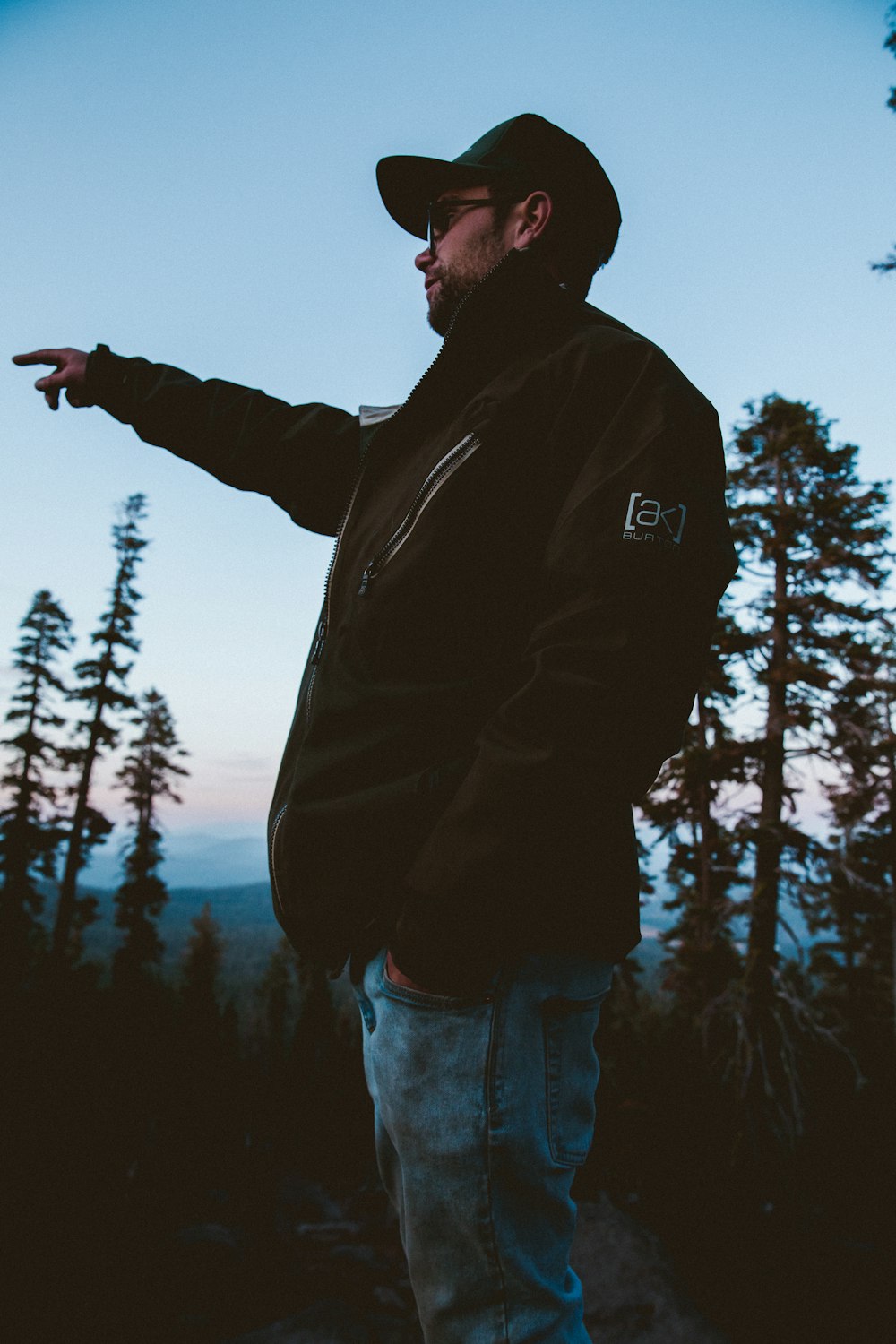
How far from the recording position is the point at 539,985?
1412 mm

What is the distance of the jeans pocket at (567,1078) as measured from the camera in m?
1.39

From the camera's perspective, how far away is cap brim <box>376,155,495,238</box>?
2.15m

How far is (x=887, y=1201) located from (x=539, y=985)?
17954mm

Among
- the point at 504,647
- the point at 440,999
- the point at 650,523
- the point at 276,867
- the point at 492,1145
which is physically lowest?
the point at 492,1145

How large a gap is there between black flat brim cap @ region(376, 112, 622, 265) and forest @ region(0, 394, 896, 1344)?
7.68 m

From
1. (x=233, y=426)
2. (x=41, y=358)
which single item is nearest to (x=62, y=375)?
(x=41, y=358)

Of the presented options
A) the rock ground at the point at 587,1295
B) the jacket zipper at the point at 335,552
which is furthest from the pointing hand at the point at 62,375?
the rock ground at the point at 587,1295

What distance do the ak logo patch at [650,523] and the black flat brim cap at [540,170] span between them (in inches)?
47.8

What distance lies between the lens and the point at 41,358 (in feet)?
8.83

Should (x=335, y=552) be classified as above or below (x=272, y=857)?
above

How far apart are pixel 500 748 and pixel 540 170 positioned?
179 centimetres

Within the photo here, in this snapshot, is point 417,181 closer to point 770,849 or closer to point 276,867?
point 276,867

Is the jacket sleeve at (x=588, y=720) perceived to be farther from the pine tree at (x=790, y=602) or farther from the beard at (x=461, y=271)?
the pine tree at (x=790, y=602)

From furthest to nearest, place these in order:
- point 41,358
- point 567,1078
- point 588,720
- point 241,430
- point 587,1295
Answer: point 587,1295 < point 41,358 < point 241,430 < point 567,1078 < point 588,720
